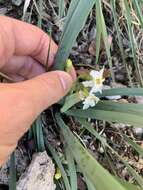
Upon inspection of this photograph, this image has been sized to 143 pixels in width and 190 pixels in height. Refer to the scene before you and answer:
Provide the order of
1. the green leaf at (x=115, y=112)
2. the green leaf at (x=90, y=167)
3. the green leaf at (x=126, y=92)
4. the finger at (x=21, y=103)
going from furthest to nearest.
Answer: the green leaf at (x=126, y=92)
the green leaf at (x=115, y=112)
the finger at (x=21, y=103)
the green leaf at (x=90, y=167)

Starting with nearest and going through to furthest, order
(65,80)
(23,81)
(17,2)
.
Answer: (23,81), (65,80), (17,2)

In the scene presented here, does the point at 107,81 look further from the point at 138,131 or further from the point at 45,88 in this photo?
the point at 45,88

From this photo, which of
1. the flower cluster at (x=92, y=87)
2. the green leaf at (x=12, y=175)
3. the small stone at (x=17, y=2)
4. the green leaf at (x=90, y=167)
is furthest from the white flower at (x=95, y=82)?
the small stone at (x=17, y=2)

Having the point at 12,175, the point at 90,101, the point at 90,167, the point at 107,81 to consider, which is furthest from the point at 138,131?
the point at 90,167

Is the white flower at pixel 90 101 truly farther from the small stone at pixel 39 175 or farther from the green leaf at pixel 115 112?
the small stone at pixel 39 175

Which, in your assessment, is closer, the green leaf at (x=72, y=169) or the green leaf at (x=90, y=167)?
the green leaf at (x=90, y=167)
